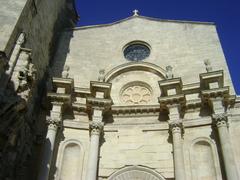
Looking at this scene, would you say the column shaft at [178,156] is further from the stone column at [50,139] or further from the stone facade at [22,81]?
the stone facade at [22,81]

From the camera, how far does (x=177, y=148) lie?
10.6 metres

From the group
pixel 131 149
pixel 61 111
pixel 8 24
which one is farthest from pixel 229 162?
pixel 8 24

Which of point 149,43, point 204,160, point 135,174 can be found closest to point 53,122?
point 135,174

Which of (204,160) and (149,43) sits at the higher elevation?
(149,43)

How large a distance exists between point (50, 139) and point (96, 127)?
1.54m

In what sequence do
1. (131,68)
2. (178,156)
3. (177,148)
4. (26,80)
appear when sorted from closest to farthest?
(26,80) → (178,156) → (177,148) → (131,68)

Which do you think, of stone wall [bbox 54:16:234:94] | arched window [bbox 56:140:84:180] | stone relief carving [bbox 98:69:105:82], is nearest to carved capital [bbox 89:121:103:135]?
arched window [bbox 56:140:84:180]

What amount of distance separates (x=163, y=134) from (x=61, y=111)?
138 inches

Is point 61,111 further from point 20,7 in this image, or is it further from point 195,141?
point 195,141

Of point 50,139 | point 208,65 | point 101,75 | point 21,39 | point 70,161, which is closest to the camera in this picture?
point 21,39

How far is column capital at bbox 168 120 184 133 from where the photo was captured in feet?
36.2

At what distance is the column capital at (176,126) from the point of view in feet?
36.2

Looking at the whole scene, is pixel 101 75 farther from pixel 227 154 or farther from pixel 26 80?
pixel 227 154

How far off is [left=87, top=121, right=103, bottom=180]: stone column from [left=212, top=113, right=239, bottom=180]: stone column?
12.1ft
